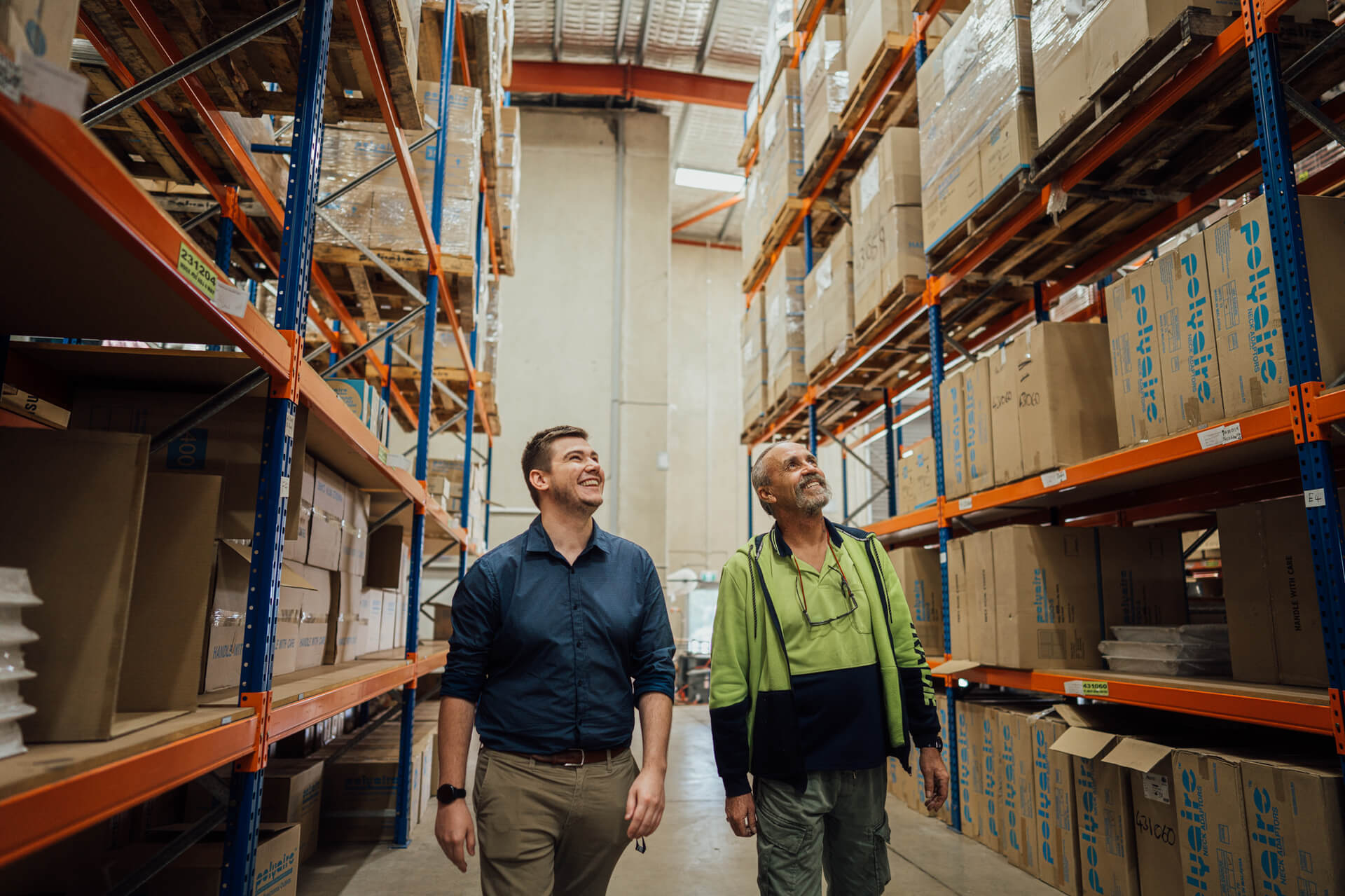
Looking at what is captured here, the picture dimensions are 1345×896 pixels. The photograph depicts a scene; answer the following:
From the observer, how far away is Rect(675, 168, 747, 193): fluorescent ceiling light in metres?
14.9

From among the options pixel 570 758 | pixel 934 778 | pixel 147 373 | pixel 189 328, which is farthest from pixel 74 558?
pixel 934 778

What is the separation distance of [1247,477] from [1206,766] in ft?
5.59

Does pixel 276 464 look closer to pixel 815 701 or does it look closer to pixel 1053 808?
pixel 815 701

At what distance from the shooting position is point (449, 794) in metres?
2.14

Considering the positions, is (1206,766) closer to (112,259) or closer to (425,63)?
(112,259)

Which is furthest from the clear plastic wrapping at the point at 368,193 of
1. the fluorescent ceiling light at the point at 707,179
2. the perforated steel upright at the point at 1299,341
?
the fluorescent ceiling light at the point at 707,179

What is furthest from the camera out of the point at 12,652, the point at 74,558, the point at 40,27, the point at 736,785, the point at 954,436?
the point at 954,436

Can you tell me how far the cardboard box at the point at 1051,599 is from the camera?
13.6 ft

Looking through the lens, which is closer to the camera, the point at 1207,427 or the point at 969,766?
the point at 1207,427

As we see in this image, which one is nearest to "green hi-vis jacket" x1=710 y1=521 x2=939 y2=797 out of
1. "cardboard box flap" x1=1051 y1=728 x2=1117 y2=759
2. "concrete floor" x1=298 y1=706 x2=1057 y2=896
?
"cardboard box flap" x1=1051 y1=728 x2=1117 y2=759

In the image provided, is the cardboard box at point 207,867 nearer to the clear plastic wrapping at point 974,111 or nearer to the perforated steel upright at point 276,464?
the perforated steel upright at point 276,464

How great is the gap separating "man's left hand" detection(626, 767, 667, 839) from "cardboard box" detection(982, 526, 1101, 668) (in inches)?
106

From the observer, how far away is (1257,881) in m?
2.74

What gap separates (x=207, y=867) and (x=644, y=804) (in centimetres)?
174
